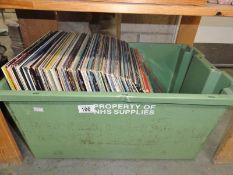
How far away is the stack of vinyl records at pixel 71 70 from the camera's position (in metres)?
0.68

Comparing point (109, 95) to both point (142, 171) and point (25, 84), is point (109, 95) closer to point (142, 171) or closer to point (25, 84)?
point (25, 84)

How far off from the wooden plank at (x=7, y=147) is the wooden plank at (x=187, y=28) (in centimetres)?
109

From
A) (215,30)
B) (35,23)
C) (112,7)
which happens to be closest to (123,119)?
(112,7)

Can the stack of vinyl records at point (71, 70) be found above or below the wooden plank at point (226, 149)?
above

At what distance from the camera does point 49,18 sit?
1.01m

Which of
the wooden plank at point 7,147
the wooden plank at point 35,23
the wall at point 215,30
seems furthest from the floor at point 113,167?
the wall at point 215,30

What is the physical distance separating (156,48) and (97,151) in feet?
2.22

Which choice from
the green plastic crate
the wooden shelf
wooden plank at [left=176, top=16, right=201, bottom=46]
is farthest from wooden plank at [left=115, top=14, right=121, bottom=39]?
the wooden shelf

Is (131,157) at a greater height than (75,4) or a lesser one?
lesser

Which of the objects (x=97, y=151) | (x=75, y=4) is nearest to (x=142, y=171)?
(x=97, y=151)

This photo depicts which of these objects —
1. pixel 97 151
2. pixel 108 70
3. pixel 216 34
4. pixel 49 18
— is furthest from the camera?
pixel 216 34

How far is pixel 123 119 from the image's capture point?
726 mm

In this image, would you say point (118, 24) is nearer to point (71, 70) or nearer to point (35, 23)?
point (35, 23)

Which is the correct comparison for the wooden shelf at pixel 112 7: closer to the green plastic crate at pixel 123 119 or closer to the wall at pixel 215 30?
the green plastic crate at pixel 123 119
